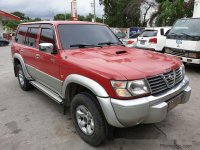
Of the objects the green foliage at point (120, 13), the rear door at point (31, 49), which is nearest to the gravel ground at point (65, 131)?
the rear door at point (31, 49)

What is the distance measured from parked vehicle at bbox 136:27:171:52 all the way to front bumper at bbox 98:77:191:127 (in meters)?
7.39

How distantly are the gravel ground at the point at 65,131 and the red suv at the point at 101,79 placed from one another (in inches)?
15.6

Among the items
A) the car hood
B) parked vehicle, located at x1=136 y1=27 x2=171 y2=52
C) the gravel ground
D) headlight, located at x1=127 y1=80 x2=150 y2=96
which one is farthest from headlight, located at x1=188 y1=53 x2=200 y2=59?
headlight, located at x1=127 y1=80 x2=150 y2=96

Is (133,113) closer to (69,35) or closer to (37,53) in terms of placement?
(69,35)

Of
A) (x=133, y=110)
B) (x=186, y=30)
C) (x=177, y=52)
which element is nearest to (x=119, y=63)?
(x=133, y=110)

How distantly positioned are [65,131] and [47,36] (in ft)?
6.29

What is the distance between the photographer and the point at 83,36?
4.50 metres

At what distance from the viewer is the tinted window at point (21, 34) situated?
599cm

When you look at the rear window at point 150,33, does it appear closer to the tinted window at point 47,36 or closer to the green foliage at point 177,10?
the tinted window at point 47,36

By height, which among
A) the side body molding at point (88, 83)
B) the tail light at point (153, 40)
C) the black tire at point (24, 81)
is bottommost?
the black tire at point (24, 81)

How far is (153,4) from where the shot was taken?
31.1 metres

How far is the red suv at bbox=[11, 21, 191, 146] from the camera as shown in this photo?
2.94 metres

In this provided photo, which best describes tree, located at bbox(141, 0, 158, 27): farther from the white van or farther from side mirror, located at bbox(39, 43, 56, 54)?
side mirror, located at bbox(39, 43, 56, 54)

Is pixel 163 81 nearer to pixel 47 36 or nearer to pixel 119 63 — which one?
pixel 119 63
